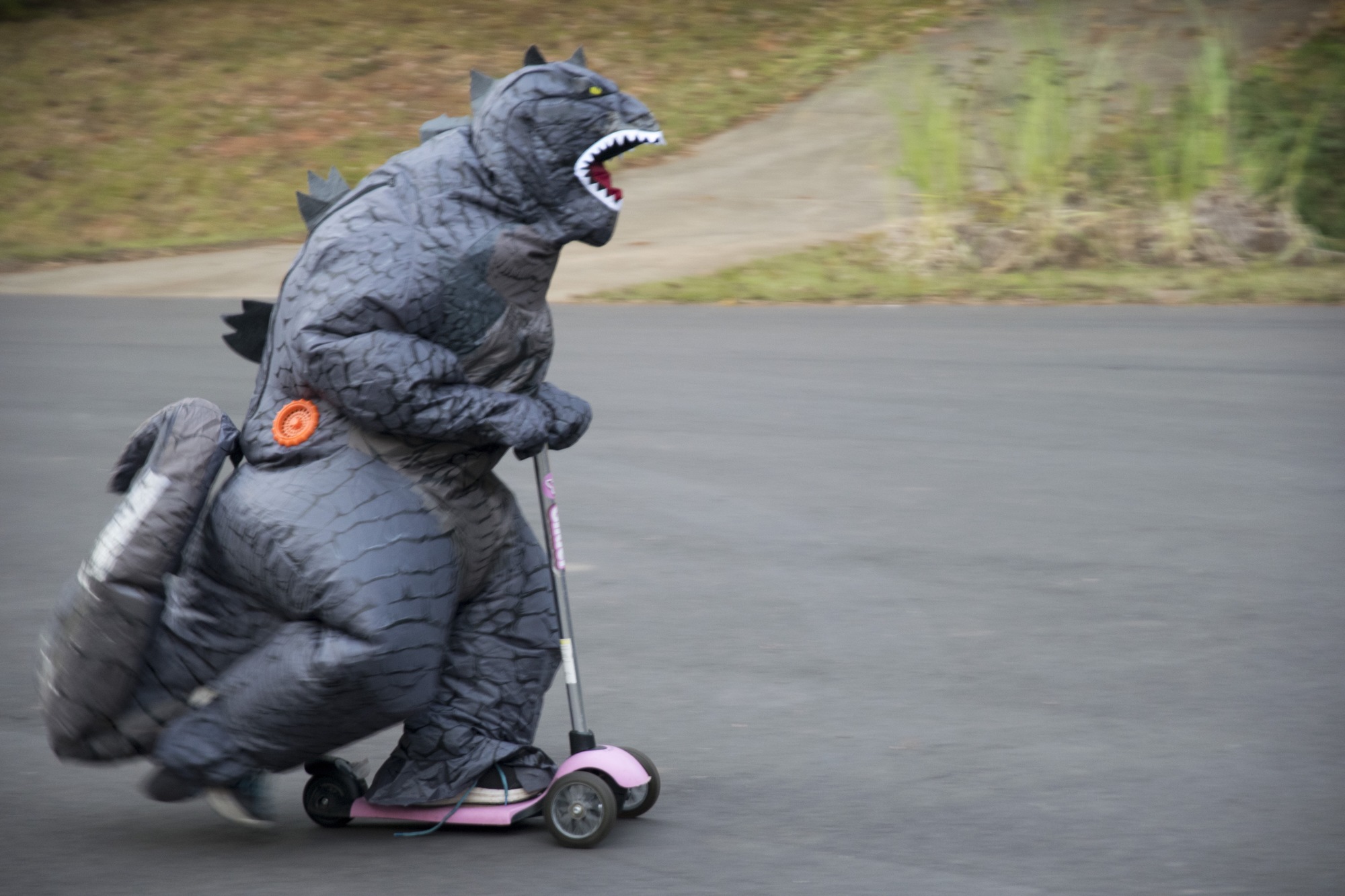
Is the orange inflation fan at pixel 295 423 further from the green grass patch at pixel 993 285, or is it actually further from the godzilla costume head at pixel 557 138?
the green grass patch at pixel 993 285

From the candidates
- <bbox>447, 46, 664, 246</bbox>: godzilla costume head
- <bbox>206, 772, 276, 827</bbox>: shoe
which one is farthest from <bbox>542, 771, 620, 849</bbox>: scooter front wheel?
<bbox>447, 46, 664, 246</bbox>: godzilla costume head

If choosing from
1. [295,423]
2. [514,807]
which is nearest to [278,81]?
[295,423]

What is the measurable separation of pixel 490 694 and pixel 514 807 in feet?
0.91

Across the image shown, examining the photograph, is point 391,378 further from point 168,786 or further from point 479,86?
point 168,786

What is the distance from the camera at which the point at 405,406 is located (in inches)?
143

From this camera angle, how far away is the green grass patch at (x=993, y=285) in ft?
42.8

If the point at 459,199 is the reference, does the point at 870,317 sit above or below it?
below

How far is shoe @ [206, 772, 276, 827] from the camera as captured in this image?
3814mm

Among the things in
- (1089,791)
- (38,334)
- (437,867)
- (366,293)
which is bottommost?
(38,334)

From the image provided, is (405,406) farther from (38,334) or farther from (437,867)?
(38,334)

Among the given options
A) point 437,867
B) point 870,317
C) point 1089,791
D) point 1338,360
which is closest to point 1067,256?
point 870,317

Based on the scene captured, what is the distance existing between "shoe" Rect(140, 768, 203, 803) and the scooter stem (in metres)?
0.88

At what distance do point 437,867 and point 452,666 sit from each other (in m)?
0.48

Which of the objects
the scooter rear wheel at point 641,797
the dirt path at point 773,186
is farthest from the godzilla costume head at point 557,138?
the dirt path at point 773,186
